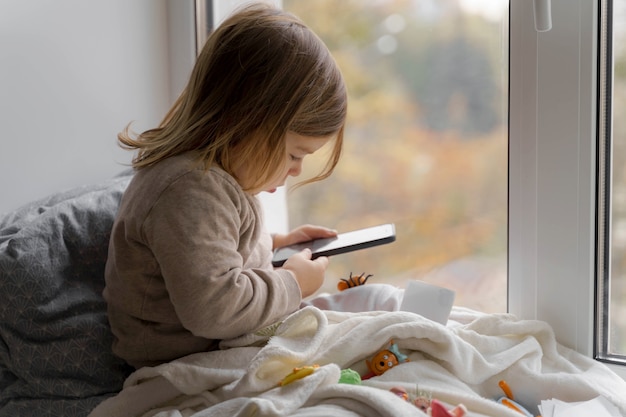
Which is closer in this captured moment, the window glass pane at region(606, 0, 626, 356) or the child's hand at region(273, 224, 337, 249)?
the window glass pane at region(606, 0, 626, 356)

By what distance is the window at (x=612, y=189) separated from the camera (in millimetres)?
1090

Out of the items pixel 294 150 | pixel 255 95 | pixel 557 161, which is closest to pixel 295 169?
pixel 294 150

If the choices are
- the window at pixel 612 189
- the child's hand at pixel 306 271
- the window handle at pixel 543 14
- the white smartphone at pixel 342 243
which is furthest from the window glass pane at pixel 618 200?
the child's hand at pixel 306 271

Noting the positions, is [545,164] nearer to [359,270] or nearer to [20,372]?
[359,270]

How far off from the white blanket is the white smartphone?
0.16m

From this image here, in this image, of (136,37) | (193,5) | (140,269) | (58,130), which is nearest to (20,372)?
(140,269)

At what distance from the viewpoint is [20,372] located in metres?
1.03

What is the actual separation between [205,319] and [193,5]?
0.81 m

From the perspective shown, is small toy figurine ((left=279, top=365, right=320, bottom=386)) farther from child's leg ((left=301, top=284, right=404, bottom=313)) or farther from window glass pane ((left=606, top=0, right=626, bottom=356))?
window glass pane ((left=606, top=0, right=626, bottom=356))

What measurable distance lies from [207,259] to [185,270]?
32 millimetres

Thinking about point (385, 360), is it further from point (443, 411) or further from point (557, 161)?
point (557, 161)

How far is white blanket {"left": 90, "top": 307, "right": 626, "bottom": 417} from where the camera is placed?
0.90 metres

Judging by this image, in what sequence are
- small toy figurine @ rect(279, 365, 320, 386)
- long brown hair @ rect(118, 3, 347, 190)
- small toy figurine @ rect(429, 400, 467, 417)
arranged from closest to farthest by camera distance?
small toy figurine @ rect(429, 400, 467, 417) → small toy figurine @ rect(279, 365, 320, 386) → long brown hair @ rect(118, 3, 347, 190)

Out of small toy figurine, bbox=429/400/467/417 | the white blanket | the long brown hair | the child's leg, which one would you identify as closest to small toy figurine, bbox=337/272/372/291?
the child's leg
